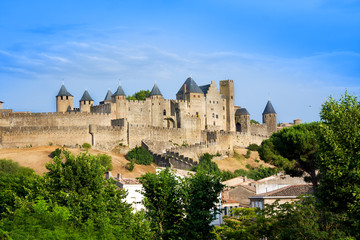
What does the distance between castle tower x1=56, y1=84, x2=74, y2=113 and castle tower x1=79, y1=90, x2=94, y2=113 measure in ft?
4.98

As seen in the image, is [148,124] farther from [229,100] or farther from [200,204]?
[200,204]

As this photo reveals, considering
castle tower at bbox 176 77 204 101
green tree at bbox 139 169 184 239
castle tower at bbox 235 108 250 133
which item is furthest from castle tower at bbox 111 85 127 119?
green tree at bbox 139 169 184 239

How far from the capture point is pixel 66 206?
37156mm

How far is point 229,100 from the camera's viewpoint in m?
105

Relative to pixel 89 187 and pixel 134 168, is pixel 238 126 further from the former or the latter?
pixel 89 187

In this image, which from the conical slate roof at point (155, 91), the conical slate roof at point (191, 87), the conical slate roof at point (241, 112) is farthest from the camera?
the conical slate roof at point (241, 112)

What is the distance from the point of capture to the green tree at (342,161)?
27844mm

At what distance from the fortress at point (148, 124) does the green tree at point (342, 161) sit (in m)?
51.6

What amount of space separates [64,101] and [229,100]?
29158 millimetres

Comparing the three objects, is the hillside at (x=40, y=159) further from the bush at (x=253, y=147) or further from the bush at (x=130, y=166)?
the bush at (x=253, y=147)

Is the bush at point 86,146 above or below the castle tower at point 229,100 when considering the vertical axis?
below

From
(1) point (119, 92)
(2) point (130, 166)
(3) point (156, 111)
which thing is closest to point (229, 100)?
(3) point (156, 111)

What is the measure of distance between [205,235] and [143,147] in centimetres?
4932

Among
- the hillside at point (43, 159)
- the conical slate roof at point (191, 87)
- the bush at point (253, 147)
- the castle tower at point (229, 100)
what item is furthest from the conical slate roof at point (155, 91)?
the bush at point (253, 147)
